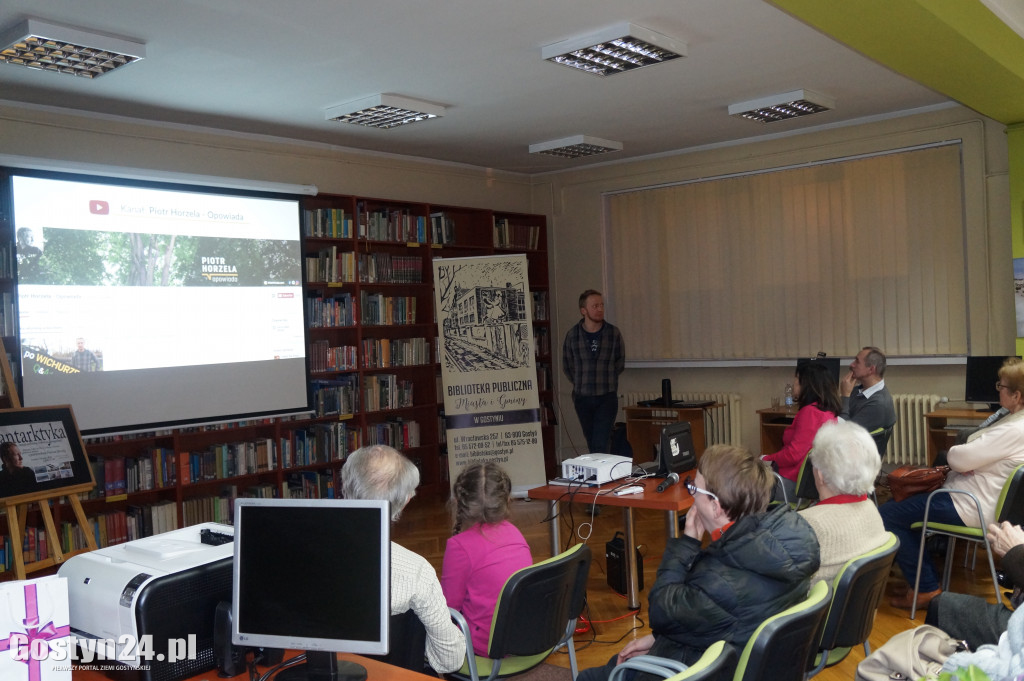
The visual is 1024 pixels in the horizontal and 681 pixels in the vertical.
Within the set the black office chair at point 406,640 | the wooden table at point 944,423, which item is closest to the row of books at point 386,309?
the wooden table at point 944,423

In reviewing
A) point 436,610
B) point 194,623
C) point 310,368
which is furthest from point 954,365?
point 194,623

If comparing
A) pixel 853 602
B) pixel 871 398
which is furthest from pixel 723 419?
pixel 853 602

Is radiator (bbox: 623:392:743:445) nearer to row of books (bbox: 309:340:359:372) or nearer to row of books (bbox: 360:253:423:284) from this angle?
row of books (bbox: 360:253:423:284)

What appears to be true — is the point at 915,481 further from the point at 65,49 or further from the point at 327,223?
the point at 65,49

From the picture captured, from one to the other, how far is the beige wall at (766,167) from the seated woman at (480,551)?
201 inches

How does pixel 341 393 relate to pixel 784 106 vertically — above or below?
below

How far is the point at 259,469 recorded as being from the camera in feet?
20.9

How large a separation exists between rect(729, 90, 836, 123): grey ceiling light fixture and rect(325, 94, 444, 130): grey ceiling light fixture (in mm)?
2261

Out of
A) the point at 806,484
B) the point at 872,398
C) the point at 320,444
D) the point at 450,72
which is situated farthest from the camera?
the point at 320,444

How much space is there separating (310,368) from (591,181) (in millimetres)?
3584

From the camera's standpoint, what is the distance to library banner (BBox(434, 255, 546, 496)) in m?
6.84

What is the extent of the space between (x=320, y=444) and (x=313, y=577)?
5.04 meters

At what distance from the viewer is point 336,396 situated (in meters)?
6.89

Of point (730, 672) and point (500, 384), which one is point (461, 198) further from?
point (730, 672)
